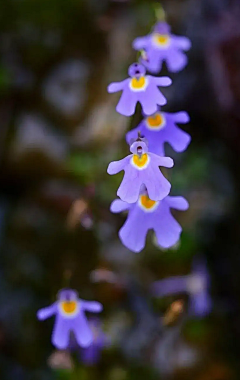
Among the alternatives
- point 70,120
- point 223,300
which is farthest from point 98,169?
point 223,300

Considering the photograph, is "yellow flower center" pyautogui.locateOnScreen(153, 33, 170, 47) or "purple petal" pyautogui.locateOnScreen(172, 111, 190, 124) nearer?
"purple petal" pyautogui.locateOnScreen(172, 111, 190, 124)

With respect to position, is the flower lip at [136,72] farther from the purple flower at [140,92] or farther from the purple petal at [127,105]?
the purple petal at [127,105]

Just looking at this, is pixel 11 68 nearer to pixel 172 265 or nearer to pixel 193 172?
pixel 193 172

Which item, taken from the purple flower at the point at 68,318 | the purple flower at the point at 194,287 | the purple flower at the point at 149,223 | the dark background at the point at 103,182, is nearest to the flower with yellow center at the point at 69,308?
the purple flower at the point at 68,318

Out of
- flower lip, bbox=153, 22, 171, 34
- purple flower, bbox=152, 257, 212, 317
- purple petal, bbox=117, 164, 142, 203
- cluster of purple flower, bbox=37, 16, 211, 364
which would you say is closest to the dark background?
purple flower, bbox=152, 257, 212, 317

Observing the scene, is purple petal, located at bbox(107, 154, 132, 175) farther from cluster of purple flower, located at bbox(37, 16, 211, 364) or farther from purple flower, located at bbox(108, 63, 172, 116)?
purple flower, located at bbox(108, 63, 172, 116)

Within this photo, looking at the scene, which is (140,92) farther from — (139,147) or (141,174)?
(141,174)
